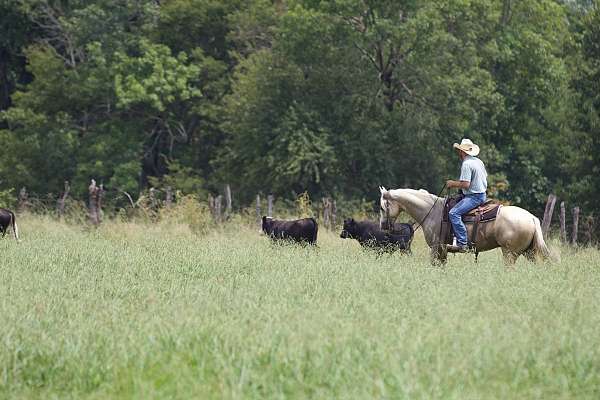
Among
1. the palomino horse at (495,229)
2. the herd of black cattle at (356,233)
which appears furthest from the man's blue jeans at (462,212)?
the herd of black cattle at (356,233)

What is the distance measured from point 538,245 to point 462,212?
1192mm

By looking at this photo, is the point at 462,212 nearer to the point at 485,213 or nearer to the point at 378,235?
the point at 485,213

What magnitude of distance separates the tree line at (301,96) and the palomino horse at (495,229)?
50.3ft

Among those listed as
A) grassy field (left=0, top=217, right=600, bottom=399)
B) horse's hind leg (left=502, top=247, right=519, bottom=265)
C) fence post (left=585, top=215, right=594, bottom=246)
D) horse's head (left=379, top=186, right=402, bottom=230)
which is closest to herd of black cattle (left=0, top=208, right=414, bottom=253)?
horse's head (left=379, top=186, right=402, bottom=230)

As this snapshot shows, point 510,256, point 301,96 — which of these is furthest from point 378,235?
point 301,96

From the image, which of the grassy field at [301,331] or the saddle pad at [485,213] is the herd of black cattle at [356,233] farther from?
the grassy field at [301,331]

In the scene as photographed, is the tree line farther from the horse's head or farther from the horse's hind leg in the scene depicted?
the horse's hind leg

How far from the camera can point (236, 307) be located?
11719 millimetres

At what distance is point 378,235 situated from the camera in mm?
20500

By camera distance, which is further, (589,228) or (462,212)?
(589,228)

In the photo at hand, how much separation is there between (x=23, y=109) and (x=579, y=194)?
21947 mm

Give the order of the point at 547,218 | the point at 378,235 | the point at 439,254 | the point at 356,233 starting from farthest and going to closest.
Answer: the point at 547,218 < the point at 356,233 < the point at 378,235 < the point at 439,254

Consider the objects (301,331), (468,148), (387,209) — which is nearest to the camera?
(301,331)

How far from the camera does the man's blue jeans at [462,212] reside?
647 inches
